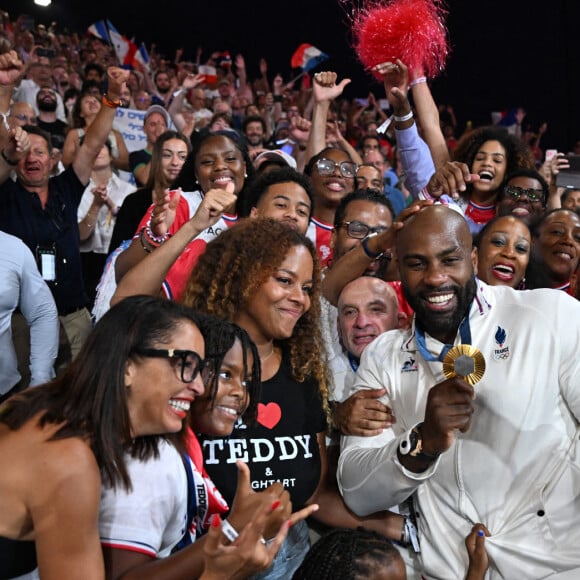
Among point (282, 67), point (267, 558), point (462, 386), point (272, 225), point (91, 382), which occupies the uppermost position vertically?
point (282, 67)

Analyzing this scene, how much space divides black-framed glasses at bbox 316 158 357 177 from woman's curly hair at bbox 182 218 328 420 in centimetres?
170

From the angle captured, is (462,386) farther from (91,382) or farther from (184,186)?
(184,186)

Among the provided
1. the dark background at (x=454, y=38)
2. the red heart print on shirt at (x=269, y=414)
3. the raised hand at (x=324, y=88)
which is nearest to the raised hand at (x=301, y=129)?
the raised hand at (x=324, y=88)

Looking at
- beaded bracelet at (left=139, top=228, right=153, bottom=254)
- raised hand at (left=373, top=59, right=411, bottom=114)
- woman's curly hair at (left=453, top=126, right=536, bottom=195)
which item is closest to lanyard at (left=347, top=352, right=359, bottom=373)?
beaded bracelet at (left=139, top=228, right=153, bottom=254)

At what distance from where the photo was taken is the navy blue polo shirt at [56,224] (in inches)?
182

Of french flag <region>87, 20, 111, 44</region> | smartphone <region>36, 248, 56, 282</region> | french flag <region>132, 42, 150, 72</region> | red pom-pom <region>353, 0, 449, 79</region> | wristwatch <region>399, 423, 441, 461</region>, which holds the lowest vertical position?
wristwatch <region>399, 423, 441, 461</region>

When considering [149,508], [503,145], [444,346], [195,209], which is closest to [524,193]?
[503,145]

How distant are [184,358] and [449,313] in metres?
1.05

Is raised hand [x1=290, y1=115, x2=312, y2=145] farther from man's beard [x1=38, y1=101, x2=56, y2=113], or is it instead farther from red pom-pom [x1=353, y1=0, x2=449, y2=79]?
man's beard [x1=38, y1=101, x2=56, y2=113]

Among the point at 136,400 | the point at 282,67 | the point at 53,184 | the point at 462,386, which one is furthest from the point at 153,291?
the point at 282,67

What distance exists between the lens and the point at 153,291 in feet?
10.4

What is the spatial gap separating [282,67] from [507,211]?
553 inches

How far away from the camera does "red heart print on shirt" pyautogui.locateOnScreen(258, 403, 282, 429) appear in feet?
9.29

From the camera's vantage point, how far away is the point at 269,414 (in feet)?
9.36
